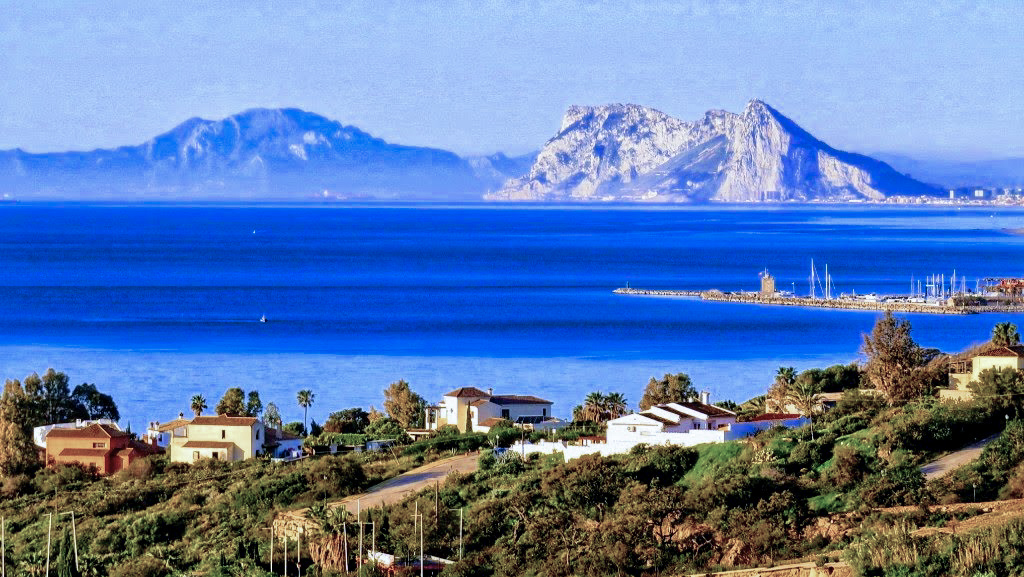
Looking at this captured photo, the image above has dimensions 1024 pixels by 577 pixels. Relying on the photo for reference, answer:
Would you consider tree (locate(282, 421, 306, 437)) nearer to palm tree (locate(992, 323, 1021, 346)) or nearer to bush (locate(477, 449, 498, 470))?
bush (locate(477, 449, 498, 470))

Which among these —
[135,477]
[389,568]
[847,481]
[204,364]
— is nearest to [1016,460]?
[847,481]

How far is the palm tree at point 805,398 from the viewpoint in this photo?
3247cm

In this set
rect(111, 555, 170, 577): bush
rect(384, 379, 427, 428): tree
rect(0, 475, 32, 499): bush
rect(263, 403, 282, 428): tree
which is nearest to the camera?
rect(111, 555, 170, 577): bush

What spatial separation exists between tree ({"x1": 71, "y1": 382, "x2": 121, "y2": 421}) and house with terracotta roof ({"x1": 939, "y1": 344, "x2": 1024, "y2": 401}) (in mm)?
22191

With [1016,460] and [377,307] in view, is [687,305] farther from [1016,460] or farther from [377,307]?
[1016,460]

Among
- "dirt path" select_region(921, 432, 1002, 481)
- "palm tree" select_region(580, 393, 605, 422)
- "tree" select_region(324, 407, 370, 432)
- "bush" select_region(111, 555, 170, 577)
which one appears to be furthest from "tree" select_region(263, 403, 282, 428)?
"dirt path" select_region(921, 432, 1002, 481)

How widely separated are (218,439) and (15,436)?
15.0 feet

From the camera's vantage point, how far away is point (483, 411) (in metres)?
39.2

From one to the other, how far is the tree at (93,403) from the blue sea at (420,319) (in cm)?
106

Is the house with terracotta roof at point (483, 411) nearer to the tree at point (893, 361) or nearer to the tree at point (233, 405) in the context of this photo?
the tree at point (233, 405)

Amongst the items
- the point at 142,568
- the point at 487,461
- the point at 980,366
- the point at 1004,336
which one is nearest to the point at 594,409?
the point at 487,461

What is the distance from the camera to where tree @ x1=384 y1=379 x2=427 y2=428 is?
4203cm

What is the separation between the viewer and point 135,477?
112 feet

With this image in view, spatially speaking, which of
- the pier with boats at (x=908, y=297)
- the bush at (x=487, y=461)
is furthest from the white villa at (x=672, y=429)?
the pier with boats at (x=908, y=297)
